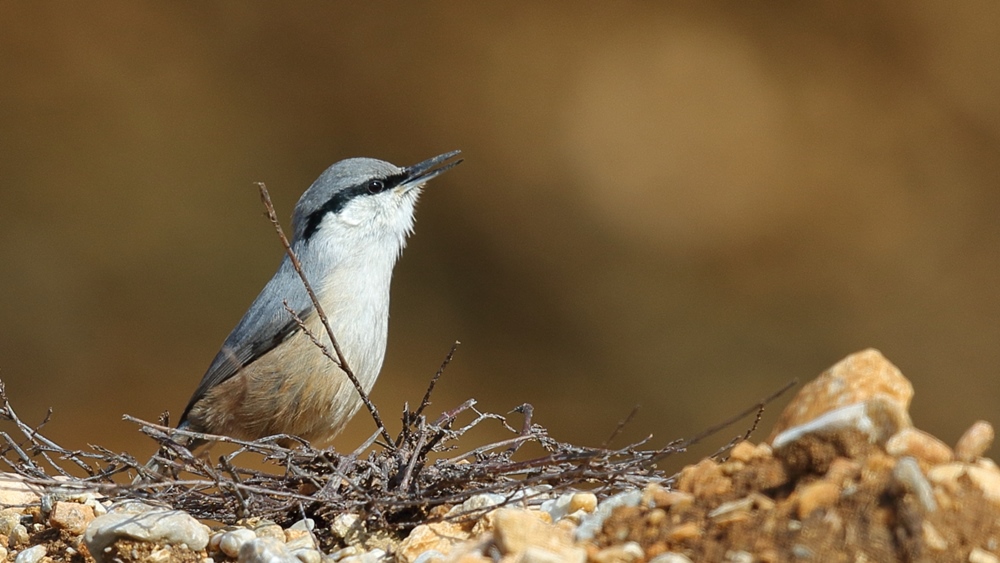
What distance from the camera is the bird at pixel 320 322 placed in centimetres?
386

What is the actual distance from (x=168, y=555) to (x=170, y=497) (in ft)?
1.36

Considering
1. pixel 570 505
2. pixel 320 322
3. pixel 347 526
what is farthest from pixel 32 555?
pixel 320 322

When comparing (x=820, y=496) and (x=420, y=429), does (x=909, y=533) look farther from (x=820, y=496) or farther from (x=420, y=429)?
(x=420, y=429)

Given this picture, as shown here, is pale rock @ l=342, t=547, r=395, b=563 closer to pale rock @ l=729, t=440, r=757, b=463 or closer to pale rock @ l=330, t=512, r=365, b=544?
pale rock @ l=330, t=512, r=365, b=544

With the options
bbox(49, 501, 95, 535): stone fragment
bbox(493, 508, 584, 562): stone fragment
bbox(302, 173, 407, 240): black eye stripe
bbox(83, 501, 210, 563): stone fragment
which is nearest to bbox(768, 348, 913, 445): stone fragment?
bbox(493, 508, 584, 562): stone fragment

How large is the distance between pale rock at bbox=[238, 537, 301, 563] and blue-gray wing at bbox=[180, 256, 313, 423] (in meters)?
1.78

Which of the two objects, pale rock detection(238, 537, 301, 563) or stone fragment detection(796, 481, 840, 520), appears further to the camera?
pale rock detection(238, 537, 301, 563)

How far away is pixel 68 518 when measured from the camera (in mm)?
2695

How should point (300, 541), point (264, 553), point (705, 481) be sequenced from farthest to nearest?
point (300, 541)
point (264, 553)
point (705, 481)

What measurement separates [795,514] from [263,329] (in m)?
2.80

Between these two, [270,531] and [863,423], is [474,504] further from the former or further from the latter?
[863,423]

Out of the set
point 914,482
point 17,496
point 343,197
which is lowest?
point 914,482

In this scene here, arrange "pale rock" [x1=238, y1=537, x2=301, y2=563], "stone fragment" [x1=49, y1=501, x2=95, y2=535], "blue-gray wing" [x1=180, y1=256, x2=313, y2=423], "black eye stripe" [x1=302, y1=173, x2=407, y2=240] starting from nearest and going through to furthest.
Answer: "pale rock" [x1=238, y1=537, x2=301, y2=563]
"stone fragment" [x1=49, y1=501, x2=95, y2=535]
"blue-gray wing" [x1=180, y1=256, x2=313, y2=423]
"black eye stripe" [x1=302, y1=173, x2=407, y2=240]

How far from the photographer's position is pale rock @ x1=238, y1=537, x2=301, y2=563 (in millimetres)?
2176
